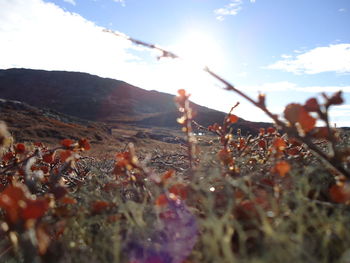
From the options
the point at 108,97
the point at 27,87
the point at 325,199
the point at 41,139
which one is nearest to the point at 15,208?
the point at 325,199

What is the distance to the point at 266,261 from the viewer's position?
69 centimetres

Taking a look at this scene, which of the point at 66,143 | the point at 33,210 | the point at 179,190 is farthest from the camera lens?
the point at 66,143

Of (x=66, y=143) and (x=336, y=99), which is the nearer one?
(x=336, y=99)

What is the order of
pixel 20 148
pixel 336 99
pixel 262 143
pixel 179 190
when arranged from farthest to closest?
1. pixel 262 143
2. pixel 20 148
3. pixel 179 190
4. pixel 336 99

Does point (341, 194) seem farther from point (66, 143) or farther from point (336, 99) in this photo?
point (66, 143)

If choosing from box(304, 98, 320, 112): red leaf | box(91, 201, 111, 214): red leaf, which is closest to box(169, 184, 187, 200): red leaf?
box(91, 201, 111, 214): red leaf

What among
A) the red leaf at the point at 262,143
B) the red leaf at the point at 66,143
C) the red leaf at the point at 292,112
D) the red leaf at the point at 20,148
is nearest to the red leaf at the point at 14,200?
the red leaf at the point at 66,143

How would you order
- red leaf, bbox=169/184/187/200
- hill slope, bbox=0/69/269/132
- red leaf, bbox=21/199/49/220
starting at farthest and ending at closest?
hill slope, bbox=0/69/269/132, red leaf, bbox=169/184/187/200, red leaf, bbox=21/199/49/220

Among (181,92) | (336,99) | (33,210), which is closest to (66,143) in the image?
(181,92)

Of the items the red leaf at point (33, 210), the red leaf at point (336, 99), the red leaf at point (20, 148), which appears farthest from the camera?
the red leaf at point (20, 148)

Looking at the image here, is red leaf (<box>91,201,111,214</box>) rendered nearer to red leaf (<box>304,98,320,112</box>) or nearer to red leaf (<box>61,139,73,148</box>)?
red leaf (<box>61,139,73,148</box>)

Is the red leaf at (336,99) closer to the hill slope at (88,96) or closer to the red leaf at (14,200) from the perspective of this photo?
the red leaf at (14,200)

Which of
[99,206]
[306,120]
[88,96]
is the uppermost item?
[88,96]

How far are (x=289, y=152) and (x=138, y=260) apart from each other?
1.20 m
